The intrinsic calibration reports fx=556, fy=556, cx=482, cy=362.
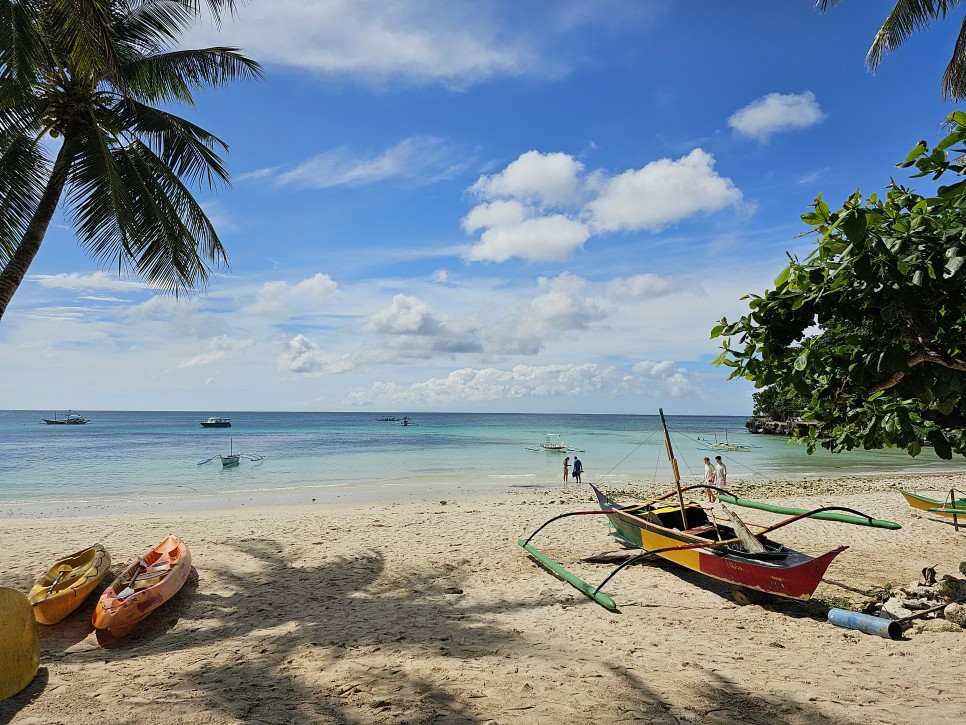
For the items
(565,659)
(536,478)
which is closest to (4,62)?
(565,659)

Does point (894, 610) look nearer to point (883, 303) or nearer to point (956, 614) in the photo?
point (956, 614)

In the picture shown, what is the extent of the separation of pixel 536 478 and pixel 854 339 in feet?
71.5

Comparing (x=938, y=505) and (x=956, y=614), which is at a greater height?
(x=938, y=505)

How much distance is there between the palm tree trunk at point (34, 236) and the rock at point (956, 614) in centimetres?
1123

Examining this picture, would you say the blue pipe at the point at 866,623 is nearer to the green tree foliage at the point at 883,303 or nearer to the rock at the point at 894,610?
the rock at the point at 894,610

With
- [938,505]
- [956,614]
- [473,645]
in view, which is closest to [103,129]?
[473,645]

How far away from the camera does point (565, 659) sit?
5.23 metres

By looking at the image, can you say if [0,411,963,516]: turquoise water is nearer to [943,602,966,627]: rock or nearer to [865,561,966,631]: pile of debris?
[865,561,966,631]: pile of debris

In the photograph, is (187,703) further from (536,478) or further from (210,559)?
(536,478)

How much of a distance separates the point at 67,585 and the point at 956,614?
10434 millimetres

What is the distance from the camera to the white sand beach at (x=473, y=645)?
4.31m

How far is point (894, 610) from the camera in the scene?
249 inches

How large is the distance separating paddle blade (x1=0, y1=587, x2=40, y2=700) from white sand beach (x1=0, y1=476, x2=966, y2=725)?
0.20 metres

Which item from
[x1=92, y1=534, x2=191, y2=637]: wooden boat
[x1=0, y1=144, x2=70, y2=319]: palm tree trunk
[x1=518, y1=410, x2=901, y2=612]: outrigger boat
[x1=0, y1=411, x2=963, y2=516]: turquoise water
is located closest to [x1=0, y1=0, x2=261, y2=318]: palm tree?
[x1=0, y1=144, x2=70, y2=319]: palm tree trunk
